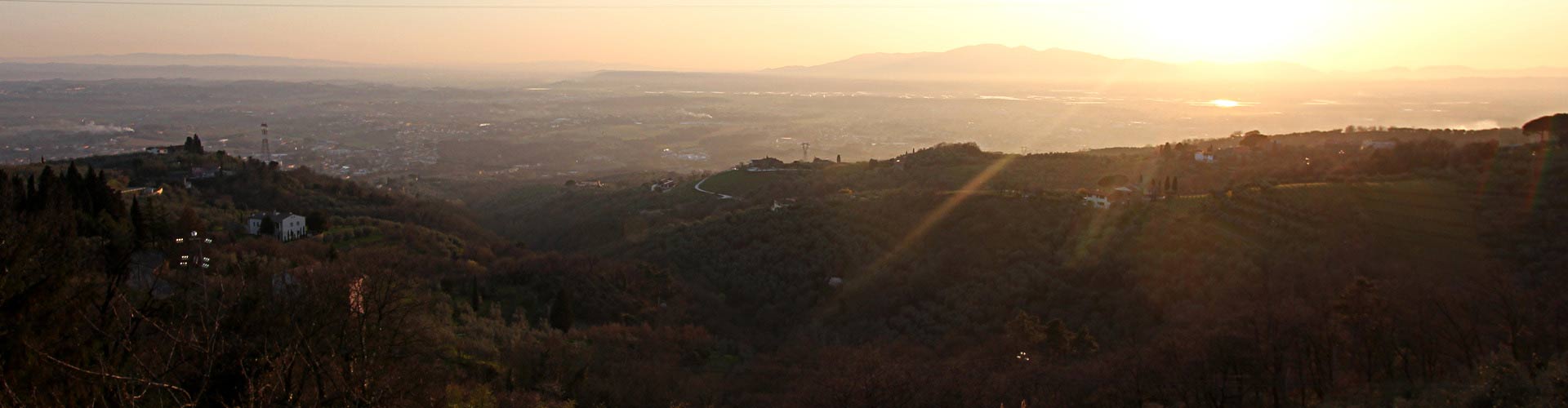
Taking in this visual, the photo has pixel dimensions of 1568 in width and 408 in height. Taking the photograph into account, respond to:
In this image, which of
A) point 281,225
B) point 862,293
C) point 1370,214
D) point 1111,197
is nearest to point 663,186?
point 281,225

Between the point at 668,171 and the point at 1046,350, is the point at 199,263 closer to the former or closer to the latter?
the point at 1046,350

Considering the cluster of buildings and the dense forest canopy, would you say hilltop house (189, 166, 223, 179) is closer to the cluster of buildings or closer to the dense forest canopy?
the dense forest canopy

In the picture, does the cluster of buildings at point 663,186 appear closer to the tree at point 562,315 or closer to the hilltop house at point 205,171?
the hilltop house at point 205,171

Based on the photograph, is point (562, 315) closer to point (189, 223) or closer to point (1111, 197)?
point (189, 223)

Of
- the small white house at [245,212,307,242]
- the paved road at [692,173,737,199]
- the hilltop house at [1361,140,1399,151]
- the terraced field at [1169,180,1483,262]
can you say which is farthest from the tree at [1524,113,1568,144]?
the small white house at [245,212,307,242]

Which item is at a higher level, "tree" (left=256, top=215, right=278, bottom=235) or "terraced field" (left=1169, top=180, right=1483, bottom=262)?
"terraced field" (left=1169, top=180, right=1483, bottom=262)
